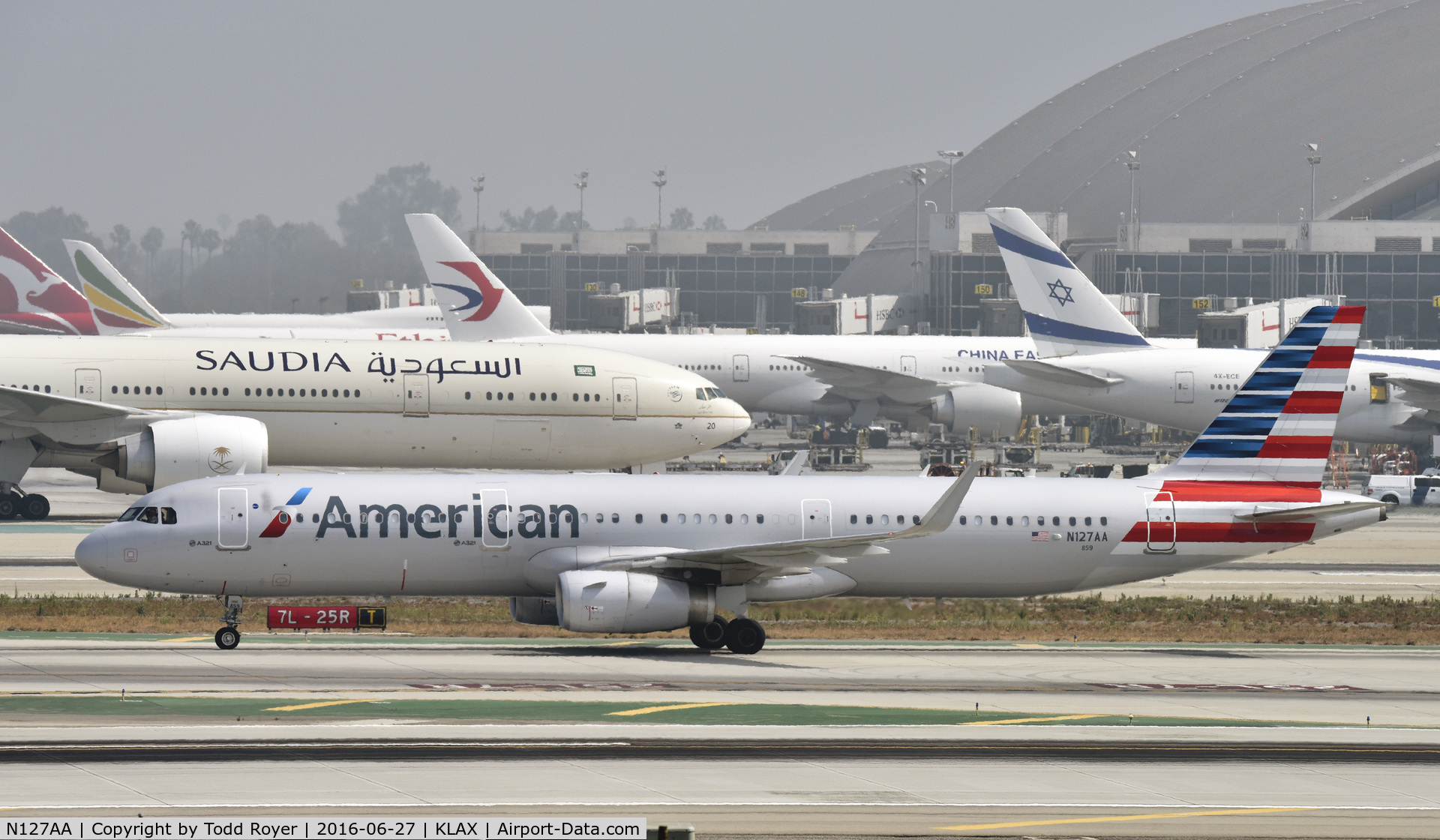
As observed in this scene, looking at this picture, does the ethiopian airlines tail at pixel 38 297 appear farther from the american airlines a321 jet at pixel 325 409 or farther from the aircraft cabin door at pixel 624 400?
the aircraft cabin door at pixel 624 400

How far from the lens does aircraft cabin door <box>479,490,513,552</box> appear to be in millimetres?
35562

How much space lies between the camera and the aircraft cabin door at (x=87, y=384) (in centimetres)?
5397

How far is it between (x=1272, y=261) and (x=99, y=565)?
116 metres

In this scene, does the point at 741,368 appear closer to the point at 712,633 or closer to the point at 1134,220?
the point at 712,633

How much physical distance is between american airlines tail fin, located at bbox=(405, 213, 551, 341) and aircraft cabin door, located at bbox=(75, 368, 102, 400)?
20839 millimetres

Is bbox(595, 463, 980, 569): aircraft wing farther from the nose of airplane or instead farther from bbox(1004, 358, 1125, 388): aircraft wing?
bbox(1004, 358, 1125, 388): aircraft wing

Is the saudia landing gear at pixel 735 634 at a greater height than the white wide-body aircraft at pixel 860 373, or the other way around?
the white wide-body aircraft at pixel 860 373

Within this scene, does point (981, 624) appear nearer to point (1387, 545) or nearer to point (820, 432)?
point (1387, 545)

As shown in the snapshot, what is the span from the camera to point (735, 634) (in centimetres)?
3509

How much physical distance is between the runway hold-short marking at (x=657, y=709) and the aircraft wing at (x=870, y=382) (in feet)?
181

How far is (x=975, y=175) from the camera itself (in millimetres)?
197500

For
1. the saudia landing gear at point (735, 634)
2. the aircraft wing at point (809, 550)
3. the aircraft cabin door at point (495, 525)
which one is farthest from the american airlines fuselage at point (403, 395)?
the saudia landing gear at point (735, 634)

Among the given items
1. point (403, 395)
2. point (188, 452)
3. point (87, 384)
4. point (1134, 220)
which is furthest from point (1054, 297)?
point (1134, 220)

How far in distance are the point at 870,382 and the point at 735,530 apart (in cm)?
4832
